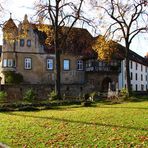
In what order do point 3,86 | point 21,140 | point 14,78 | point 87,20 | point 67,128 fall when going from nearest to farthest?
1. point 21,140
2. point 67,128
3. point 87,20
4. point 3,86
5. point 14,78

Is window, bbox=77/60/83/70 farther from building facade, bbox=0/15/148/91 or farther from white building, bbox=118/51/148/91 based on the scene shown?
white building, bbox=118/51/148/91

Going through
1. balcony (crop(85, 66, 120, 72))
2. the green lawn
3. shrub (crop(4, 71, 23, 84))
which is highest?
balcony (crop(85, 66, 120, 72))

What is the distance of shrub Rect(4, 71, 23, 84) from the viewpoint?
181ft

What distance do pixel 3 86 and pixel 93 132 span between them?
36.9 m

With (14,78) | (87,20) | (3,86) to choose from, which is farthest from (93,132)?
(14,78)

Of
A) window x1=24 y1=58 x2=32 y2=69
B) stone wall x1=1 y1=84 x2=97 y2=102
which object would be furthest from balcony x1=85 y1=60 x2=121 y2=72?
window x1=24 y1=58 x2=32 y2=69

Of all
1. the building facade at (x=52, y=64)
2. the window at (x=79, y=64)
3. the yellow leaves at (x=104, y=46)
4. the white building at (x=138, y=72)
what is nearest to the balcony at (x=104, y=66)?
the building facade at (x=52, y=64)

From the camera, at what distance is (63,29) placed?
4162cm

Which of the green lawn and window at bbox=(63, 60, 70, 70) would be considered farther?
window at bbox=(63, 60, 70, 70)

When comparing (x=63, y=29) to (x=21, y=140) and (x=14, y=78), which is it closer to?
(x=14, y=78)

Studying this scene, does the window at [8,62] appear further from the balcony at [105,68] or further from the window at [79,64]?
the balcony at [105,68]

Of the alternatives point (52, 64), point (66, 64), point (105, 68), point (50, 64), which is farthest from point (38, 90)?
point (105, 68)

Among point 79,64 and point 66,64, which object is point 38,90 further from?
point 79,64

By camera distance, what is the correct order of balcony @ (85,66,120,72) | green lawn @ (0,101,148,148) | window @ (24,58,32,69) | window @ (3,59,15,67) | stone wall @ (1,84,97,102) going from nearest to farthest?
green lawn @ (0,101,148,148) < stone wall @ (1,84,97,102) < window @ (3,59,15,67) < window @ (24,58,32,69) < balcony @ (85,66,120,72)
